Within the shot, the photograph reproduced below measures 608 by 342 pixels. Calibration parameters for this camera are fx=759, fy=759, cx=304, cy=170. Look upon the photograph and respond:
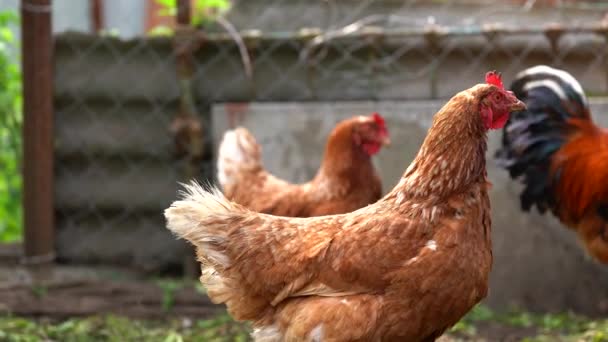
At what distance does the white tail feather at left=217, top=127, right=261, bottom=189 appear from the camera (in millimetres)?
4410

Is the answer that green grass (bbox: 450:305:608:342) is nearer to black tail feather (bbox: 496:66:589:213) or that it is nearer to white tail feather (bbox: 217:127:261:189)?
black tail feather (bbox: 496:66:589:213)

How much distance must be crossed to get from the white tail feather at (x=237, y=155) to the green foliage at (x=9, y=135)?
216 centimetres

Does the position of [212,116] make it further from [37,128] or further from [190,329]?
[190,329]

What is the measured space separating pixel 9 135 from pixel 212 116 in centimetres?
175

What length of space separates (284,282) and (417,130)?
2479mm

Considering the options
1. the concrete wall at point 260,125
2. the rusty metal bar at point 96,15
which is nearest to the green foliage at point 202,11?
the concrete wall at point 260,125

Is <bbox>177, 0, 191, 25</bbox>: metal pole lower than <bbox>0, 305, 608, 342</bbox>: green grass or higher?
higher

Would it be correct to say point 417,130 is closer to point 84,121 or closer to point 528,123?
point 528,123

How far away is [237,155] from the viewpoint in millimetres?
4422

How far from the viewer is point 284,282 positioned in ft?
9.02

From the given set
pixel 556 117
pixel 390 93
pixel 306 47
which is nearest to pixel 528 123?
pixel 556 117

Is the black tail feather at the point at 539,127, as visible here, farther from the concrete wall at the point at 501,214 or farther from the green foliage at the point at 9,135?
the green foliage at the point at 9,135

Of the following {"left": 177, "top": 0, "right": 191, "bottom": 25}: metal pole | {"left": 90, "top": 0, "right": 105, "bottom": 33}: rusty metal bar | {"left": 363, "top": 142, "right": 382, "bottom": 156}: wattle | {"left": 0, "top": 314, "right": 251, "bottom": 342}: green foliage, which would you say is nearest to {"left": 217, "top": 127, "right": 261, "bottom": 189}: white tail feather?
{"left": 363, "top": 142, "right": 382, "bottom": 156}: wattle

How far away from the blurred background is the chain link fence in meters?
0.01
